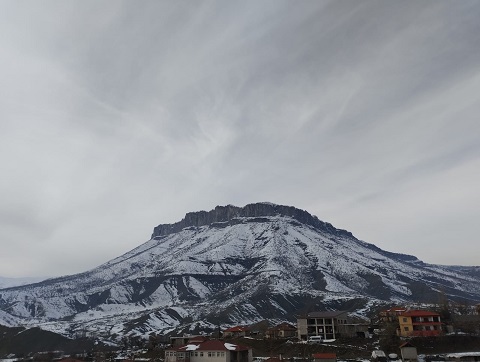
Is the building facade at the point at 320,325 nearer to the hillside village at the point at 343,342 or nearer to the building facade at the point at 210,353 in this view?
the hillside village at the point at 343,342

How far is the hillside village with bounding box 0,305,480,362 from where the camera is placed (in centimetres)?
8281

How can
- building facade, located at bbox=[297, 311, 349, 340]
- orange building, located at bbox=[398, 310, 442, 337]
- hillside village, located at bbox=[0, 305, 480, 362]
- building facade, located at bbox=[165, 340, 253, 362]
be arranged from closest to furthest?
1. building facade, located at bbox=[165, 340, 253, 362]
2. hillside village, located at bbox=[0, 305, 480, 362]
3. orange building, located at bbox=[398, 310, 442, 337]
4. building facade, located at bbox=[297, 311, 349, 340]

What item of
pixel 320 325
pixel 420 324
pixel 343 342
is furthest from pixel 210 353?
pixel 420 324

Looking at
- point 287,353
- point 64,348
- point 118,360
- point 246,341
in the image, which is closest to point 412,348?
point 287,353

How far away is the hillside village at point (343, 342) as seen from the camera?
82812 millimetres

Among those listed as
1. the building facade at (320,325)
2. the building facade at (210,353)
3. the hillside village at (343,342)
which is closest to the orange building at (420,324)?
the hillside village at (343,342)

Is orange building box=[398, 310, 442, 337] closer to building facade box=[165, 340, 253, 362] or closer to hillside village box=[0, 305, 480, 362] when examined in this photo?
hillside village box=[0, 305, 480, 362]

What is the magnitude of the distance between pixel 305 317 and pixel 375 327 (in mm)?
18496

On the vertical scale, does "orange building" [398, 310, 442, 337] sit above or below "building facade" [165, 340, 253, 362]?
above

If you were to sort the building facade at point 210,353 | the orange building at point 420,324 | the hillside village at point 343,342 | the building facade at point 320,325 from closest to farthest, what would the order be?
1. the building facade at point 210,353
2. the hillside village at point 343,342
3. the orange building at point 420,324
4. the building facade at point 320,325

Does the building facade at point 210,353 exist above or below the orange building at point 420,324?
below

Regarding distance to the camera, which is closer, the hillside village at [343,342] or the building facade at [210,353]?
the building facade at [210,353]

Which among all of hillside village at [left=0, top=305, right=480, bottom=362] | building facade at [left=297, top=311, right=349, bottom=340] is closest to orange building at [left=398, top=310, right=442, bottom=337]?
hillside village at [left=0, top=305, right=480, bottom=362]

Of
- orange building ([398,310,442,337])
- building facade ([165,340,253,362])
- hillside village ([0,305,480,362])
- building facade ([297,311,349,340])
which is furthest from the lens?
building facade ([297,311,349,340])
